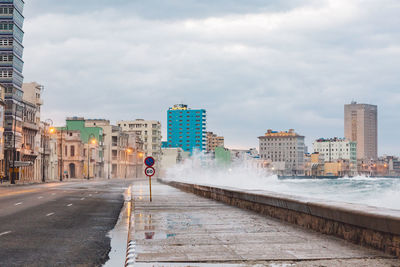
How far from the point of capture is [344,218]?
12023 mm

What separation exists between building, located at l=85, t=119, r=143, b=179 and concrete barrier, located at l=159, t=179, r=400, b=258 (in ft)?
440

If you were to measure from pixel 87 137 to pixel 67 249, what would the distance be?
135m

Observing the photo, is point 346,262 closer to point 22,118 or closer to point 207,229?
point 207,229

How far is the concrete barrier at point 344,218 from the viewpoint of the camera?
999 cm

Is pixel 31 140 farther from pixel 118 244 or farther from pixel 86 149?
pixel 118 244

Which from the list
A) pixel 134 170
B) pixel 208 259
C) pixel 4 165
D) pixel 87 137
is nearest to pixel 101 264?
pixel 208 259

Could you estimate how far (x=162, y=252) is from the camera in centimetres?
1081

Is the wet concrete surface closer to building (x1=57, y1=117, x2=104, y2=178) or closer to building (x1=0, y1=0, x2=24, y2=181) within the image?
building (x1=0, y1=0, x2=24, y2=181)

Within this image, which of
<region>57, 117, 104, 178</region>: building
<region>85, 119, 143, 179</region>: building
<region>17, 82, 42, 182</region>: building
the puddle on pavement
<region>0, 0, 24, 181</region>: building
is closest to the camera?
the puddle on pavement

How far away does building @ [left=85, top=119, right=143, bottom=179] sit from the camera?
154 metres

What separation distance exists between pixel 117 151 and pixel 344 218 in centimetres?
14669

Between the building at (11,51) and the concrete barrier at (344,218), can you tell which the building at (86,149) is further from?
the concrete barrier at (344,218)

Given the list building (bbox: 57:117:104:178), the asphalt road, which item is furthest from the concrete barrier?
building (bbox: 57:117:104:178)

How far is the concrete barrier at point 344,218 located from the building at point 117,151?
13409 centimetres
